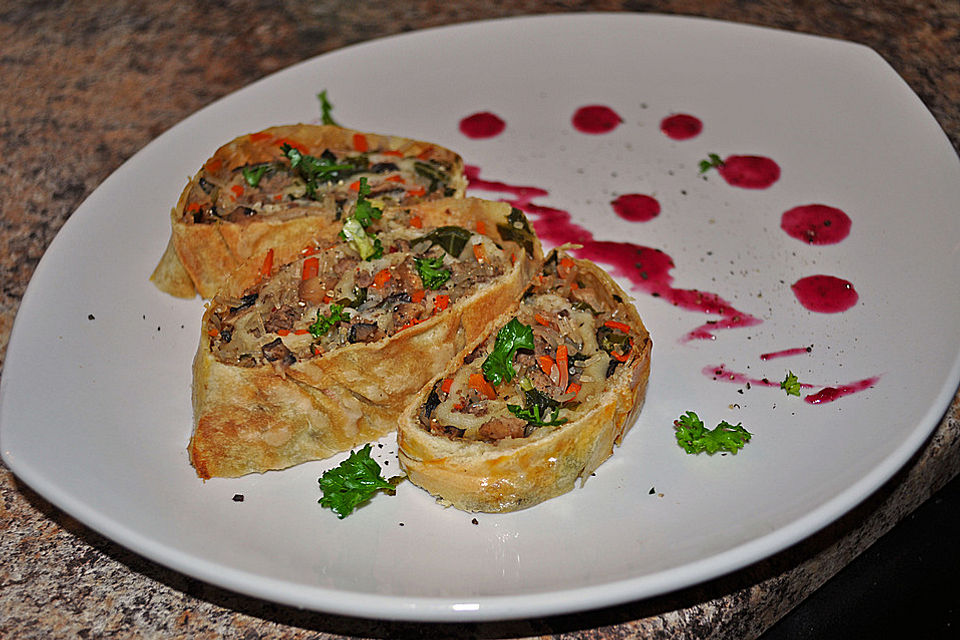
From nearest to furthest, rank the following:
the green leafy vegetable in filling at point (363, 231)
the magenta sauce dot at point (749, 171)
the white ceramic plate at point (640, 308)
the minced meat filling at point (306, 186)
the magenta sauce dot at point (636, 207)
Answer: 1. the white ceramic plate at point (640, 308)
2. the green leafy vegetable in filling at point (363, 231)
3. the minced meat filling at point (306, 186)
4. the magenta sauce dot at point (636, 207)
5. the magenta sauce dot at point (749, 171)

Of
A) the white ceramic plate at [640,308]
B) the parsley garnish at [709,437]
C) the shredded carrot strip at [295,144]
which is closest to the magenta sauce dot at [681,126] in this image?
the white ceramic plate at [640,308]

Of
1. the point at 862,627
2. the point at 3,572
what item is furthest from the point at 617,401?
the point at 3,572

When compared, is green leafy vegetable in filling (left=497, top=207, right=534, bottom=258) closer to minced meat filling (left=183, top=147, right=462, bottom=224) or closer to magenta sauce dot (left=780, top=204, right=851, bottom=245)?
minced meat filling (left=183, top=147, right=462, bottom=224)

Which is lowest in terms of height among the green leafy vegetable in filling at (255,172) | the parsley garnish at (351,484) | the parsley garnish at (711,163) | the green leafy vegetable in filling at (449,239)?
the parsley garnish at (351,484)

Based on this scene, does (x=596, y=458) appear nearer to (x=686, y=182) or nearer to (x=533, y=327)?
(x=533, y=327)

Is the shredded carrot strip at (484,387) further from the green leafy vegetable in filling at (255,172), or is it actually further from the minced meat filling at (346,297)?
the green leafy vegetable in filling at (255,172)

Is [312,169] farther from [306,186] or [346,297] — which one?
[346,297]

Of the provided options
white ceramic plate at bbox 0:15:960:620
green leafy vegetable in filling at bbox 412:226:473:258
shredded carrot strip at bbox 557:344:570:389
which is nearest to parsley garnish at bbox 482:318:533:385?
shredded carrot strip at bbox 557:344:570:389
